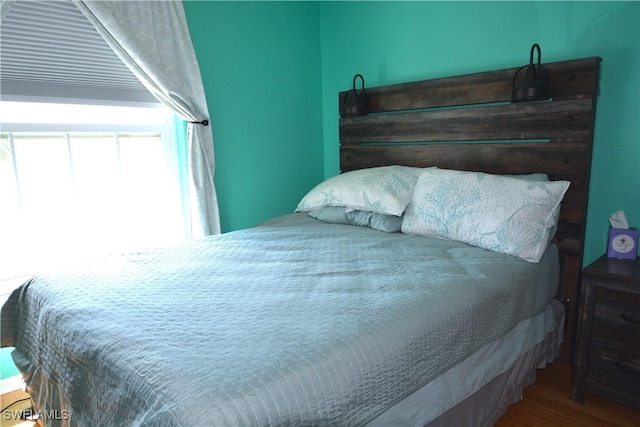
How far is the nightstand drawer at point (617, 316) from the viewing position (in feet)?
5.10

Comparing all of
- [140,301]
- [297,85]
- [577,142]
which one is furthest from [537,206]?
[297,85]

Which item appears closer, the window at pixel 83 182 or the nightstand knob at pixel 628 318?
the nightstand knob at pixel 628 318

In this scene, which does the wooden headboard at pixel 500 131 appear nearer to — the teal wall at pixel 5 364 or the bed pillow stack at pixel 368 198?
the bed pillow stack at pixel 368 198

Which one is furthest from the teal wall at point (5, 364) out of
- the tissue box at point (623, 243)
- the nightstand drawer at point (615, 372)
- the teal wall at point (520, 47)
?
the tissue box at point (623, 243)

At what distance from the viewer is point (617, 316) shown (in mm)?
1596

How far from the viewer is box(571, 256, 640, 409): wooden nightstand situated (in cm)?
156

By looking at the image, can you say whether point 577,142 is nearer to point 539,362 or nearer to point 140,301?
point 539,362

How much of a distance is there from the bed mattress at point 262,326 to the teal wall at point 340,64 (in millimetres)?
684

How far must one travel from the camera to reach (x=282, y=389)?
853 mm

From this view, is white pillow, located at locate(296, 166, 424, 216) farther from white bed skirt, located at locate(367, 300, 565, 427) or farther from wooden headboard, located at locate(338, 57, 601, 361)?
white bed skirt, located at locate(367, 300, 565, 427)

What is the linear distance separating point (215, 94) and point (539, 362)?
2366mm

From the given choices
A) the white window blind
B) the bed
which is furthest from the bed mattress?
the white window blind

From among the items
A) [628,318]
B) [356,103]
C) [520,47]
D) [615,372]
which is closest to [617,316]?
[628,318]

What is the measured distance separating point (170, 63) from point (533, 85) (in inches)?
76.1
